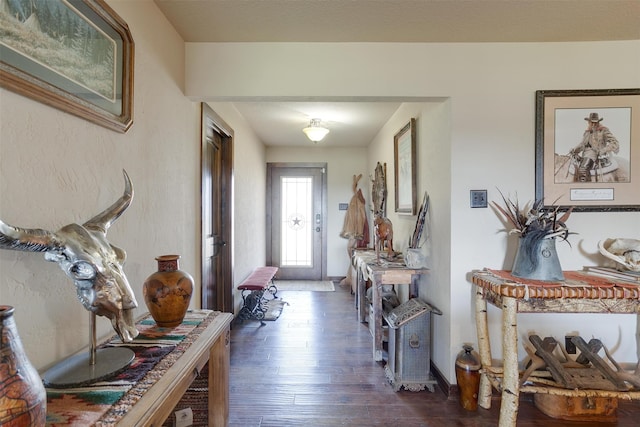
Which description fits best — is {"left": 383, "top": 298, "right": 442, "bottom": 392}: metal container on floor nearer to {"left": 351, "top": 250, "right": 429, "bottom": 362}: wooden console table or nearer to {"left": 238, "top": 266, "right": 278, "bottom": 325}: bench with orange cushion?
{"left": 351, "top": 250, "right": 429, "bottom": 362}: wooden console table

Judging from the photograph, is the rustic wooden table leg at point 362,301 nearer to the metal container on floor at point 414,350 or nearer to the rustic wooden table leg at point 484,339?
the metal container on floor at point 414,350

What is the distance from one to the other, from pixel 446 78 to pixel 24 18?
2024mm

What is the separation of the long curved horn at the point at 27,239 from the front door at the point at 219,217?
1788 millimetres

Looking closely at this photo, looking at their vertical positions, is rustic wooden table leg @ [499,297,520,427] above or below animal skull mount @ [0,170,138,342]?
below

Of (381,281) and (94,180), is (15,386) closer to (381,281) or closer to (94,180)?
(94,180)

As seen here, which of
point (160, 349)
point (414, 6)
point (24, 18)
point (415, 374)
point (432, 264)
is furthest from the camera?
point (432, 264)

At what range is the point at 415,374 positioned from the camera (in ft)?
7.05

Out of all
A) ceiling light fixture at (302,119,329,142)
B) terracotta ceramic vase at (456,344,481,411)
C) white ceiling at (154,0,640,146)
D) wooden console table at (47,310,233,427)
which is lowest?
terracotta ceramic vase at (456,344,481,411)

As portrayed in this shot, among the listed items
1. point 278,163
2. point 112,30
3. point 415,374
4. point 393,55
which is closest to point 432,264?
Result: point 415,374

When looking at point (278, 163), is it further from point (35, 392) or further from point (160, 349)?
point (35, 392)

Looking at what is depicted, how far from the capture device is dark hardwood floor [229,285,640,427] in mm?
1817

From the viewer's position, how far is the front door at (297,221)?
5270 mm

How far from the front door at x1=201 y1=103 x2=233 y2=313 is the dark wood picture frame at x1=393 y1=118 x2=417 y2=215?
1.68 meters

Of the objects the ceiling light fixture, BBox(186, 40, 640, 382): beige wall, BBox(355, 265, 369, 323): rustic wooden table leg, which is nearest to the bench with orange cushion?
BBox(355, 265, 369, 323): rustic wooden table leg
